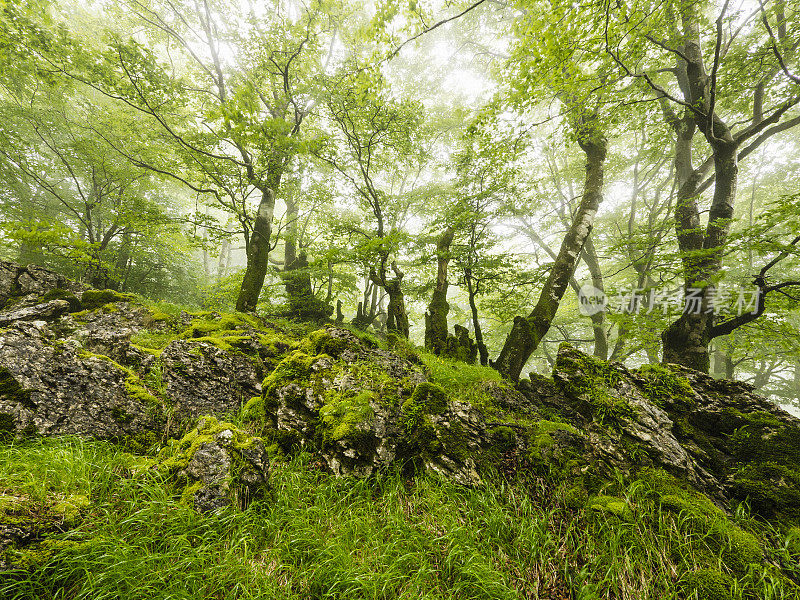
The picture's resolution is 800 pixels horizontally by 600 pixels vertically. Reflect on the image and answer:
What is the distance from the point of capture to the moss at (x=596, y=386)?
3520 mm

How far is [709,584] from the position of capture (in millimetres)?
2123

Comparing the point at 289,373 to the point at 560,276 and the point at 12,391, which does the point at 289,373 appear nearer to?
the point at 12,391

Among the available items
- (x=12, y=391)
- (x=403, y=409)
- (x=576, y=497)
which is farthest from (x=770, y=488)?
(x=12, y=391)

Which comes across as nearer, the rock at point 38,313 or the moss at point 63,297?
the rock at point 38,313

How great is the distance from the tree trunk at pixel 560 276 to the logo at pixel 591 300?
4.59 metres

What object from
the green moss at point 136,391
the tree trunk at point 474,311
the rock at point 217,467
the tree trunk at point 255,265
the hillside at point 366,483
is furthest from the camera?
the tree trunk at point 255,265

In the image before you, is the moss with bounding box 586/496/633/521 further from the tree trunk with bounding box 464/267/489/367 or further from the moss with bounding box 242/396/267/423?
the tree trunk with bounding box 464/267/489/367

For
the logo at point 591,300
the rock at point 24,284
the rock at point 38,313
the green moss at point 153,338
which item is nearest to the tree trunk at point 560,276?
the logo at point 591,300

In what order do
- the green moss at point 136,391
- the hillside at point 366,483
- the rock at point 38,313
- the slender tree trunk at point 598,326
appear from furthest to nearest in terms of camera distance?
the slender tree trunk at point 598,326
the rock at point 38,313
the green moss at point 136,391
the hillside at point 366,483

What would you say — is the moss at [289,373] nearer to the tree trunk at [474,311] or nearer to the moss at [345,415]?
the moss at [345,415]

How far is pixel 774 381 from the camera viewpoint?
51.5 ft

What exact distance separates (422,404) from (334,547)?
6.21 feet

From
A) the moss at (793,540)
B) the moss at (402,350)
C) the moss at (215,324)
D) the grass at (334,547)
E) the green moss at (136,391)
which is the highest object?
the moss at (215,324)

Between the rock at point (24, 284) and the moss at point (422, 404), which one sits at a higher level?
the rock at point (24, 284)
